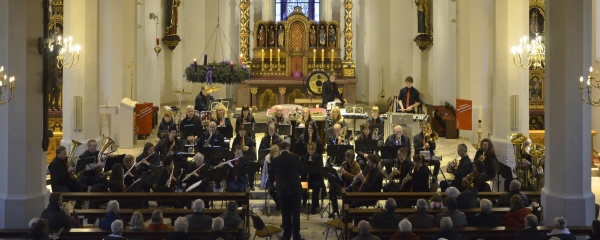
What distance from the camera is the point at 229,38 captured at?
28.5 m

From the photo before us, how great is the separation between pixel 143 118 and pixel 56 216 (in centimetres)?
1088

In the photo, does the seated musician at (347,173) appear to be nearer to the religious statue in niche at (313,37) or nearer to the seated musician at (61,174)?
the seated musician at (61,174)

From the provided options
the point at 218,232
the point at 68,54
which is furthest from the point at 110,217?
the point at 68,54

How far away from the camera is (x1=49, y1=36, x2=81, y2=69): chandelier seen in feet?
55.2

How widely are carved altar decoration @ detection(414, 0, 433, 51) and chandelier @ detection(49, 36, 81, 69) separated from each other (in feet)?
36.2

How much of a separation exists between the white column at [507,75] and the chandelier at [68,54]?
331 inches

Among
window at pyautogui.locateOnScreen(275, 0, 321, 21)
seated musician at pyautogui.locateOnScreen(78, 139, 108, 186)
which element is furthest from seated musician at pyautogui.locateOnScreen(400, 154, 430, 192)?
window at pyautogui.locateOnScreen(275, 0, 321, 21)

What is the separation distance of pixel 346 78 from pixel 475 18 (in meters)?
6.90

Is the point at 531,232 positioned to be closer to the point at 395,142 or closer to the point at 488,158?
the point at 488,158

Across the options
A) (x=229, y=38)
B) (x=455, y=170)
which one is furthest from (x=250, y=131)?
(x=229, y=38)

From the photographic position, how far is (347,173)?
14.2 metres

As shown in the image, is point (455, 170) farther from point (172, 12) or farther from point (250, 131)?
point (172, 12)

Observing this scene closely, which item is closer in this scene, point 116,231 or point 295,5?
point 116,231

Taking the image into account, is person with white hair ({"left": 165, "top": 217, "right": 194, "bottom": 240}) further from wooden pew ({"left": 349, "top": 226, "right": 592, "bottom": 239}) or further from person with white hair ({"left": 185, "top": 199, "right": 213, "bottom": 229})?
wooden pew ({"left": 349, "top": 226, "right": 592, "bottom": 239})
